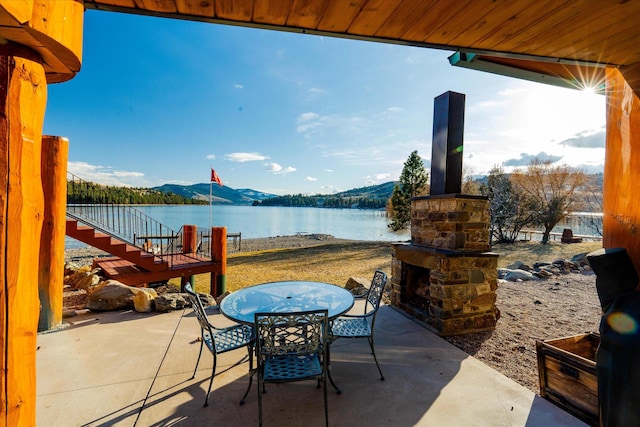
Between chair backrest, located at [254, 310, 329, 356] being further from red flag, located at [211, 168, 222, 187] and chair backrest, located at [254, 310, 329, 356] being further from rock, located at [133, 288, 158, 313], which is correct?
red flag, located at [211, 168, 222, 187]

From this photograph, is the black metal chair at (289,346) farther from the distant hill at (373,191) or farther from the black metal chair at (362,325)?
the distant hill at (373,191)

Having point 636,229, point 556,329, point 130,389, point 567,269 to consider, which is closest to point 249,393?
point 130,389

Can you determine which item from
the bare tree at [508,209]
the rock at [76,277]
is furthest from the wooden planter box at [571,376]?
the bare tree at [508,209]

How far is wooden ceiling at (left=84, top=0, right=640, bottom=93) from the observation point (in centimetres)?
120

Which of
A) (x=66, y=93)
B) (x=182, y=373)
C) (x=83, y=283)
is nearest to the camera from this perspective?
(x=182, y=373)

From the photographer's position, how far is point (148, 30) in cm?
548

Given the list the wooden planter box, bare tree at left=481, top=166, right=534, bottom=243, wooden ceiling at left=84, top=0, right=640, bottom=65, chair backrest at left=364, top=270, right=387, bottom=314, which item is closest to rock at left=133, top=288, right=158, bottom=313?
chair backrest at left=364, top=270, right=387, bottom=314

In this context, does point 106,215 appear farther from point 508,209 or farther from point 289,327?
point 508,209

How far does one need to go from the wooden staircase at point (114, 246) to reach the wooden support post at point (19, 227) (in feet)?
17.2

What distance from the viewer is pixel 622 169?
5.18ft

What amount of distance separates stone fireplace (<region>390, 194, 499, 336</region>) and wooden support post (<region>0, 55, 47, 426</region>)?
3.33 meters

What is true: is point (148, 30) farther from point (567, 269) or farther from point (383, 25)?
point (567, 269)

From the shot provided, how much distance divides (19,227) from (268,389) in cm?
203

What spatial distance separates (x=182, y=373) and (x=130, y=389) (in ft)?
1.26
